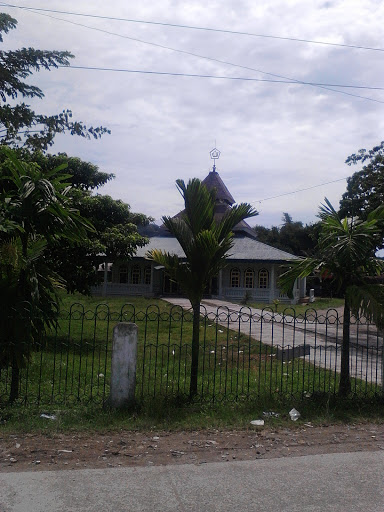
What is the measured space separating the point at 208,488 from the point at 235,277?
32.0 meters

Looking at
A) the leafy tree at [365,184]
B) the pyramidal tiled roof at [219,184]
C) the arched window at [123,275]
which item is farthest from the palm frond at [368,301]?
the pyramidal tiled roof at [219,184]

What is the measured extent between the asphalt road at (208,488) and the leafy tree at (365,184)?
1691 centimetres

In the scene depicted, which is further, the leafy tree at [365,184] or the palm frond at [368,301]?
the leafy tree at [365,184]

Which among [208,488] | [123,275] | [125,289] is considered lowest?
[208,488]

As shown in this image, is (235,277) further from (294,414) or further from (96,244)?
(294,414)

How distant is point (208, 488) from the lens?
185 inches

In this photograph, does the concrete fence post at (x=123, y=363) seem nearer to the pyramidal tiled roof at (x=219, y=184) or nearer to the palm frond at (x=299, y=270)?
the palm frond at (x=299, y=270)

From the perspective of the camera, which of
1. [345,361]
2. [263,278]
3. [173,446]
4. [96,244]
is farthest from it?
[263,278]

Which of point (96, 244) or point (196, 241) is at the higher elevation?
point (96, 244)

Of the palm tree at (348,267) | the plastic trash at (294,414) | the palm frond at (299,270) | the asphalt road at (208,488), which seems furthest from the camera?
the palm frond at (299,270)

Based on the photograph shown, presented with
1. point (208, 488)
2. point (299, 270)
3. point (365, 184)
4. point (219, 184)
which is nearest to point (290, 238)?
point (219, 184)

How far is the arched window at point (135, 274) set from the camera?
37556 millimetres

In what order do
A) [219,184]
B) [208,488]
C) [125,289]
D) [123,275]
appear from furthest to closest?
[219,184], [123,275], [125,289], [208,488]

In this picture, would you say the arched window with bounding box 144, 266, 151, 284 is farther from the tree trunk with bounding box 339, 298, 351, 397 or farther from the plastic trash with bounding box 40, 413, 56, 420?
the plastic trash with bounding box 40, 413, 56, 420
